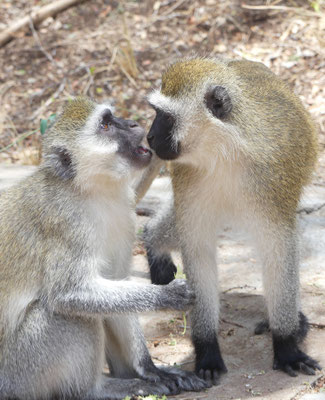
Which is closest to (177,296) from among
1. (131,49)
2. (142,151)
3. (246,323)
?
(142,151)

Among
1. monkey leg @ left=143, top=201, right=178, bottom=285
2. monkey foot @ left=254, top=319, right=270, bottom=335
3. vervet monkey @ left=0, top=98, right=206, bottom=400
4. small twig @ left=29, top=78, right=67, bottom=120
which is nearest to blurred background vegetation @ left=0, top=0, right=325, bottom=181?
small twig @ left=29, top=78, right=67, bottom=120

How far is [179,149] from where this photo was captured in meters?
4.29

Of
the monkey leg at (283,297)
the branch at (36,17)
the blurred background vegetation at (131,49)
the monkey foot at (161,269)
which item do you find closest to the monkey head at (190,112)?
the monkey leg at (283,297)

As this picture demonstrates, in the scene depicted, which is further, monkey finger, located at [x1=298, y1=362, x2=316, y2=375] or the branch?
the branch

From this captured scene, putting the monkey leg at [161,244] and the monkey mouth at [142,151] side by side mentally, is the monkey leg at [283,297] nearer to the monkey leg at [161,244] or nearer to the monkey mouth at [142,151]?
the monkey mouth at [142,151]

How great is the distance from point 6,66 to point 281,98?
7349mm

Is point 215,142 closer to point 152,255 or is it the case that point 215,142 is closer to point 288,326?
point 288,326

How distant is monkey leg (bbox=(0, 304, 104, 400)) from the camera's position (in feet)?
13.6

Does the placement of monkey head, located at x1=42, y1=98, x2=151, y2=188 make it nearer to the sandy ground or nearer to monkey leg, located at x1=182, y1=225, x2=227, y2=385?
monkey leg, located at x1=182, y1=225, x2=227, y2=385

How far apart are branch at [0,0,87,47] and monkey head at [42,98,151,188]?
761cm

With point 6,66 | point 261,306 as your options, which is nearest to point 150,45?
point 6,66

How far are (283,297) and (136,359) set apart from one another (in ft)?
3.65

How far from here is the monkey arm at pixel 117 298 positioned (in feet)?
13.3

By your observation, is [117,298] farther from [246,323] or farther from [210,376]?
[246,323]
